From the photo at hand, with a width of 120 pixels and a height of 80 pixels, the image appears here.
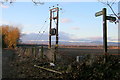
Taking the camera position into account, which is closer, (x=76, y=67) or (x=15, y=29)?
(x=76, y=67)

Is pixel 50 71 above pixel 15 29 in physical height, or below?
below

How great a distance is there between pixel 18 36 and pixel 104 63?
137 ft

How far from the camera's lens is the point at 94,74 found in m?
7.47

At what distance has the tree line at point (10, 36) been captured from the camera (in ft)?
151

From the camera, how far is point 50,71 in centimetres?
929

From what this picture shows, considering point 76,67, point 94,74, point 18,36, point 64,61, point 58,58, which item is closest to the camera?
point 94,74

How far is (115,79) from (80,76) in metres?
1.40

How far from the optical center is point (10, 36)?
4697 cm

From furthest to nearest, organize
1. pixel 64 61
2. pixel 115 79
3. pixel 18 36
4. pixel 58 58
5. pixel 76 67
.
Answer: pixel 18 36
pixel 58 58
pixel 64 61
pixel 76 67
pixel 115 79

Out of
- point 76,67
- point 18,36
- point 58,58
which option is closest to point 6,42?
point 18,36

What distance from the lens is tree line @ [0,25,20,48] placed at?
4612 centimetres

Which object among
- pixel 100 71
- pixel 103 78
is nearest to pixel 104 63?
pixel 100 71

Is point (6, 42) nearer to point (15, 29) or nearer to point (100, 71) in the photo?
point (15, 29)

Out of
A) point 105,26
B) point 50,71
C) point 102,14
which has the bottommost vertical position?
point 50,71
